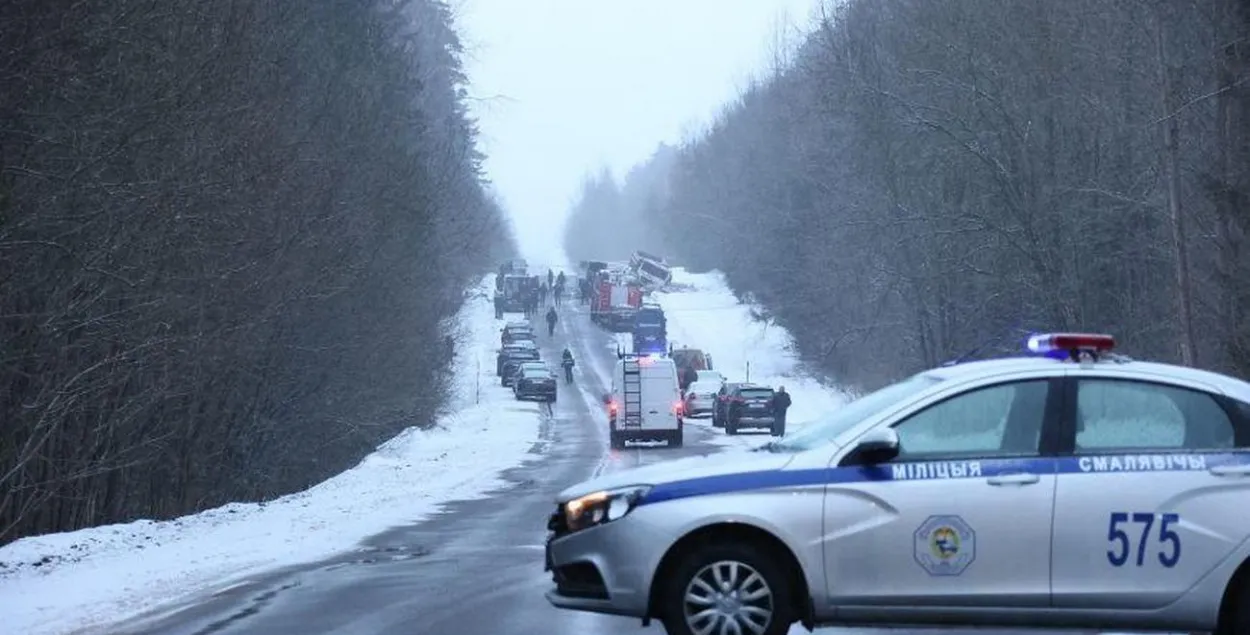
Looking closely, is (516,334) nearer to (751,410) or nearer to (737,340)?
(737,340)

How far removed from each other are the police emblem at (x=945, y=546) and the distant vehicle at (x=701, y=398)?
171 feet

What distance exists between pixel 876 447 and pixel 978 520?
0.64 meters

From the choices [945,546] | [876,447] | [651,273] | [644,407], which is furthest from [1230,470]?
[651,273]

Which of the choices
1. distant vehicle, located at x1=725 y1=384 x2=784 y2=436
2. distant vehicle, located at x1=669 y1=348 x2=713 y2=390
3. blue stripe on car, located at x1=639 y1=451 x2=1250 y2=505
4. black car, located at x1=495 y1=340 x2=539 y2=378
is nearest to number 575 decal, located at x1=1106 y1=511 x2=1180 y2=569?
blue stripe on car, located at x1=639 y1=451 x2=1250 y2=505

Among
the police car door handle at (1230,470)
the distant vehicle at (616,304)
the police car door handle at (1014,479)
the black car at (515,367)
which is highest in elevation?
the distant vehicle at (616,304)

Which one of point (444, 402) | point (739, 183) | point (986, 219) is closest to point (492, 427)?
point (444, 402)

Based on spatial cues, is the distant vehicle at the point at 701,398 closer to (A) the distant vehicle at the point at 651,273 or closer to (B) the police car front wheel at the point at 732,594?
(B) the police car front wheel at the point at 732,594

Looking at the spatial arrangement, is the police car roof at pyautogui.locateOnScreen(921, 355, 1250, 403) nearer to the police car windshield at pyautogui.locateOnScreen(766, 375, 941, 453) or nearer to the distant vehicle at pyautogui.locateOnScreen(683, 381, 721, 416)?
the police car windshield at pyautogui.locateOnScreen(766, 375, 941, 453)

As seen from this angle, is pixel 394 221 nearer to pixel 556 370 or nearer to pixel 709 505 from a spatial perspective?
pixel 709 505

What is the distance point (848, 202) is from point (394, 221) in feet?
62.4

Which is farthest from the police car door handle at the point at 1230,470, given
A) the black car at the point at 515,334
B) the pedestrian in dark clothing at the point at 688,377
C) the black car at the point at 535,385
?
the black car at the point at 515,334

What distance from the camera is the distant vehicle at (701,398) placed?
2424 inches

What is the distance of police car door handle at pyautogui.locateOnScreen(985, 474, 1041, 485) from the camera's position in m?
8.99

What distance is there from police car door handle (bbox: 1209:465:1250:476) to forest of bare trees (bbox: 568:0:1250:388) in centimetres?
2121
